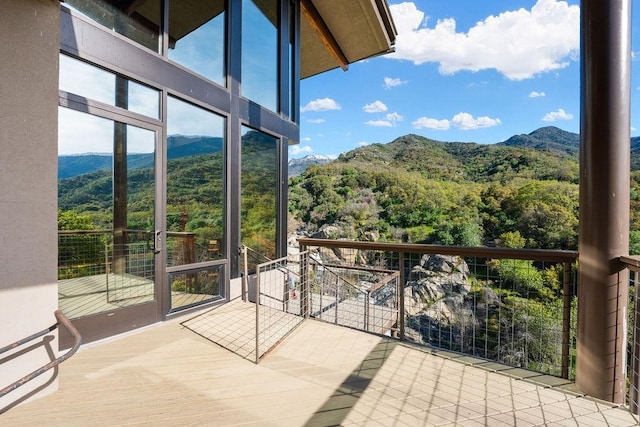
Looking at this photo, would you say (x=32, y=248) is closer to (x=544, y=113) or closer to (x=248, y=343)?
(x=248, y=343)

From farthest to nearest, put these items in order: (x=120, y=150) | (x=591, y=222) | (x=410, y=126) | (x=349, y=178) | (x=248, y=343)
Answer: (x=410, y=126)
(x=349, y=178)
(x=120, y=150)
(x=248, y=343)
(x=591, y=222)

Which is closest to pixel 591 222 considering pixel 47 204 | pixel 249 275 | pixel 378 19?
pixel 47 204

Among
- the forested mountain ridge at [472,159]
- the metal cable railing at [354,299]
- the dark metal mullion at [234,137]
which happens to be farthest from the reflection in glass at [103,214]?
the forested mountain ridge at [472,159]

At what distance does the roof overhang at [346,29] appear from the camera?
531cm

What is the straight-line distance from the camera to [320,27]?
587cm

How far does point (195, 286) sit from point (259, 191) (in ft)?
5.75

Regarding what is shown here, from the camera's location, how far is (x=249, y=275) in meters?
4.41

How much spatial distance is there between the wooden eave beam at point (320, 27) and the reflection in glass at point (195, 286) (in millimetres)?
4911

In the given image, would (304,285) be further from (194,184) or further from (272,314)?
(194,184)

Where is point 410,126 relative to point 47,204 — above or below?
above

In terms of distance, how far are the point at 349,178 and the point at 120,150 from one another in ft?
75.5

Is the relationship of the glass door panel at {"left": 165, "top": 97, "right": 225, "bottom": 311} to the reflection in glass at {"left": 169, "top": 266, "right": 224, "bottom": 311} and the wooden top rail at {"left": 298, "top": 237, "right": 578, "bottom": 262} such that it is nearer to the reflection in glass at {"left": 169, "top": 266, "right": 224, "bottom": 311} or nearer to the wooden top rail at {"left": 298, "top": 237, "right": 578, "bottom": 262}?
the reflection in glass at {"left": 169, "top": 266, "right": 224, "bottom": 311}

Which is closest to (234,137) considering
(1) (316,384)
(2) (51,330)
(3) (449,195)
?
(2) (51,330)

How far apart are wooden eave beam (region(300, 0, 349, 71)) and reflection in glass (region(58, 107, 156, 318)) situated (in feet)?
13.7
